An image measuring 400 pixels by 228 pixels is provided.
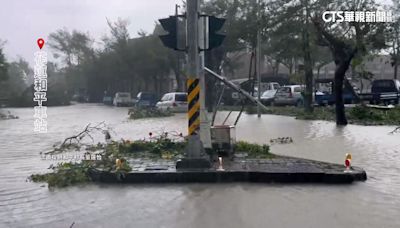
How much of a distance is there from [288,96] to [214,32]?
25616mm

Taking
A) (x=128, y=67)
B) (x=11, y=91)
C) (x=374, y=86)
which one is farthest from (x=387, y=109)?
(x=11, y=91)

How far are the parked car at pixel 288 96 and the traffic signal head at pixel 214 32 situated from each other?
25036 millimetres

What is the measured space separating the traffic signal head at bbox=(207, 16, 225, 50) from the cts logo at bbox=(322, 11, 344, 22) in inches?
472

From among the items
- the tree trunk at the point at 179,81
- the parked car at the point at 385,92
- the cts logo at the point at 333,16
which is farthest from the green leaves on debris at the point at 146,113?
the tree trunk at the point at 179,81

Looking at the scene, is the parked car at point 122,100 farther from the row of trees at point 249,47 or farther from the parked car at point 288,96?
the parked car at point 288,96

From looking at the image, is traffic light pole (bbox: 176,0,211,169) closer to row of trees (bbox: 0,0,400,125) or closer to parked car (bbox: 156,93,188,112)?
row of trees (bbox: 0,0,400,125)

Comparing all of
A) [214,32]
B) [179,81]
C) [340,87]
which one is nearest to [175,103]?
[179,81]

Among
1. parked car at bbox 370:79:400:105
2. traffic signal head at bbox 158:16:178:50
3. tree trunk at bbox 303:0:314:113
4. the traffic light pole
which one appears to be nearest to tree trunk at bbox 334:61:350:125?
tree trunk at bbox 303:0:314:113

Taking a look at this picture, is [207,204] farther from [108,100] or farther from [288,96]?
[108,100]

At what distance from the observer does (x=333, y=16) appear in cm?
2008

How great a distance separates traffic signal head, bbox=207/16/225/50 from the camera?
8.62m

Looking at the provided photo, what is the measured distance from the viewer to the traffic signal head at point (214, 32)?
8.62 meters

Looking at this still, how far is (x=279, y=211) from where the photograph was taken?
247 inches

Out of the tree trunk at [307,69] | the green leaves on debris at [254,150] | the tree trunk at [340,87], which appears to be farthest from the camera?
the tree trunk at [307,69]
